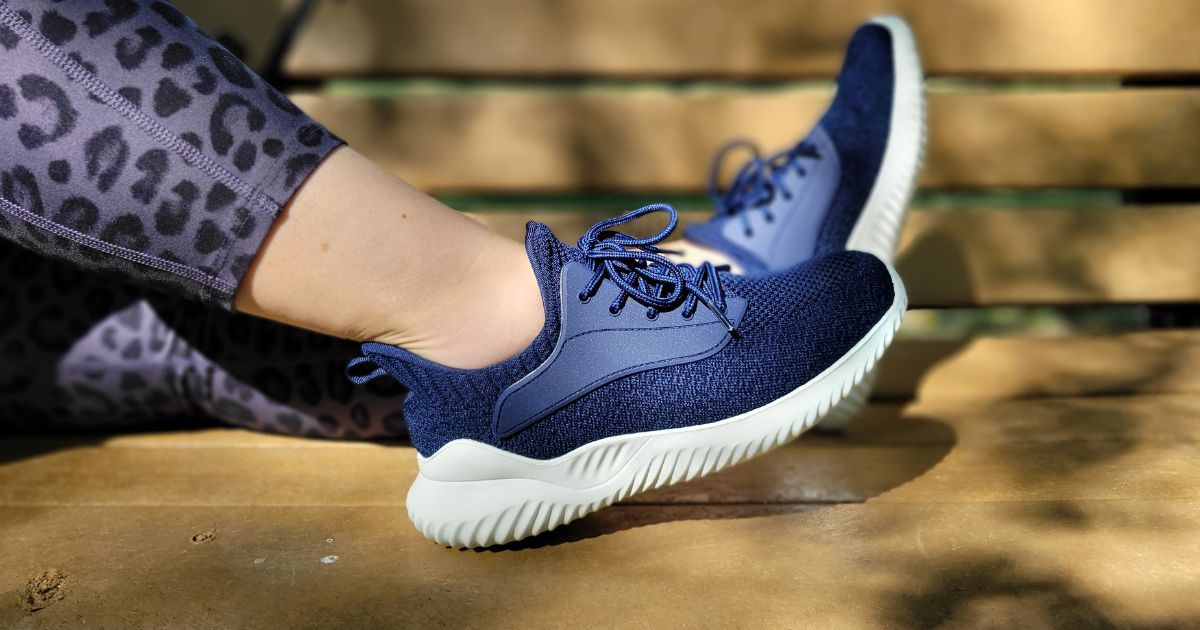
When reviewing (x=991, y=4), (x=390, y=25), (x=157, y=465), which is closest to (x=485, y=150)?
(x=390, y=25)

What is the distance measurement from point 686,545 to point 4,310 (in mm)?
922

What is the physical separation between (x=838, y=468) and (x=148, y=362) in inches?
34.1

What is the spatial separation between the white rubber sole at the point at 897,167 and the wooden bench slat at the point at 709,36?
0.58ft

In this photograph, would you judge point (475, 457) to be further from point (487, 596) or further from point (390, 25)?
point (390, 25)

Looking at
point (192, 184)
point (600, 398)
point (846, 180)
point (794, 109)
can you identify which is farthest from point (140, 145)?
point (794, 109)

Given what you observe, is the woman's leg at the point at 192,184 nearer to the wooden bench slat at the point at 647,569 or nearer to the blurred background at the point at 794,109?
the wooden bench slat at the point at 647,569

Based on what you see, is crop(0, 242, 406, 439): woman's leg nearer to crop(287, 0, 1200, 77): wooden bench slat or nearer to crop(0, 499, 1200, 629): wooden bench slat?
crop(0, 499, 1200, 629): wooden bench slat

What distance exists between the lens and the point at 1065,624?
0.71 m

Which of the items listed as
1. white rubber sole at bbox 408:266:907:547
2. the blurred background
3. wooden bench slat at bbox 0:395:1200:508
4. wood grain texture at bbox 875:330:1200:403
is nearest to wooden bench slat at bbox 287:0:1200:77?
the blurred background

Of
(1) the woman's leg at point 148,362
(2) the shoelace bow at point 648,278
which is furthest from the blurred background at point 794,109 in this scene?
(2) the shoelace bow at point 648,278

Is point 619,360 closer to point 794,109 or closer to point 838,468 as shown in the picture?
point 838,468

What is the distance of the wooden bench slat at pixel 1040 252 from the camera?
1497 mm

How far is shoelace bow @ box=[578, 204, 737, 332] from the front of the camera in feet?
3.00

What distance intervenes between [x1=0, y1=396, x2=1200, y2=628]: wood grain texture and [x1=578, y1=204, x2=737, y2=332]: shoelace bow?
0.21 meters
